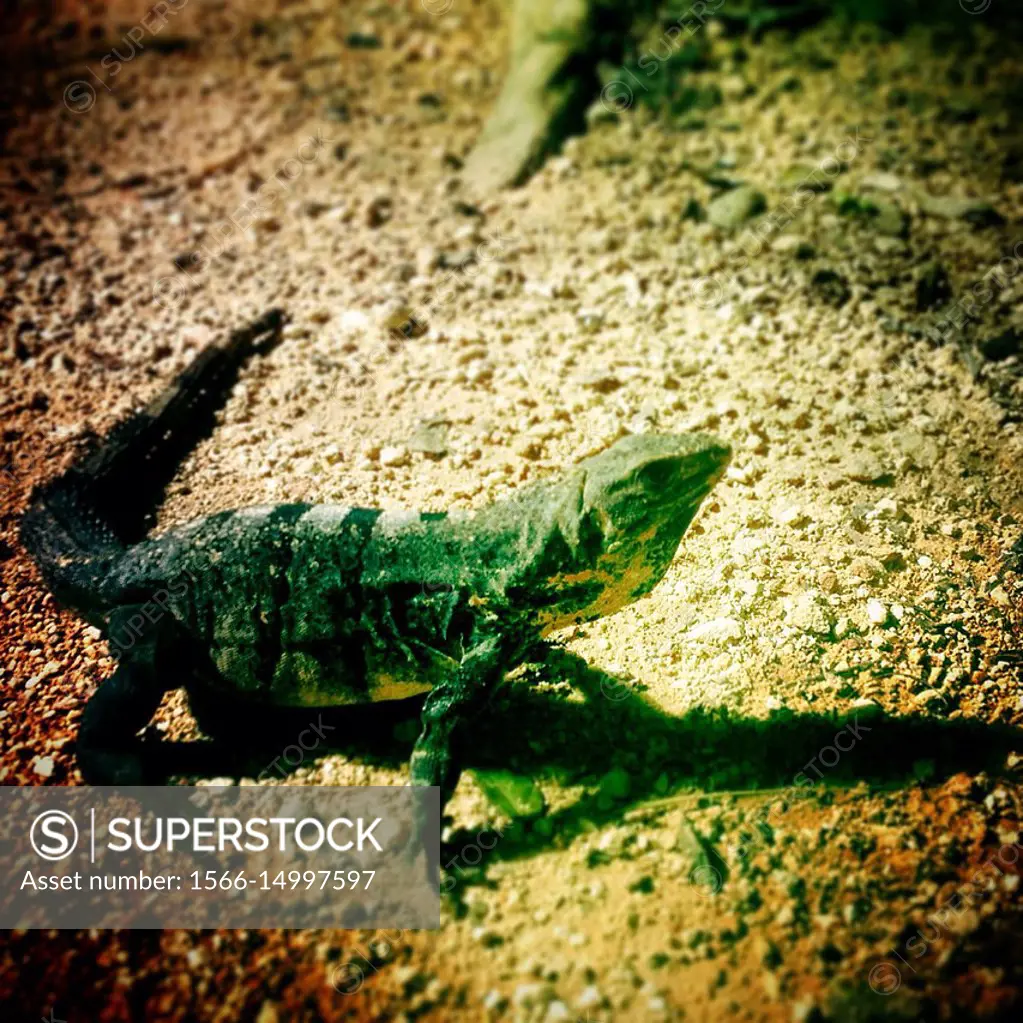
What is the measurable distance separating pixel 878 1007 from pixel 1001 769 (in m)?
1.03

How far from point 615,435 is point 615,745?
5.66 ft

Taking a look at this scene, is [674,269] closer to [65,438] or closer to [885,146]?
[885,146]

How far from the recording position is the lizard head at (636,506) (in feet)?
9.05

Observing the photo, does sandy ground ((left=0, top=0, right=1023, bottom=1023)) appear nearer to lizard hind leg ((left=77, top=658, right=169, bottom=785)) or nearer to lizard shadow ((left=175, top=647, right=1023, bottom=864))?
lizard shadow ((left=175, top=647, right=1023, bottom=864))

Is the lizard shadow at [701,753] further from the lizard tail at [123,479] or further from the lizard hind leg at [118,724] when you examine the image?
the lizard tail at [123,479]

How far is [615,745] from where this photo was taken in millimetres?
3109

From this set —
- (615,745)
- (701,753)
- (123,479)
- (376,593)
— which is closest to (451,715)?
(376,593)

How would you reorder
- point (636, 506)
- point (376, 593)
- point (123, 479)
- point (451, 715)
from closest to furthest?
point (636, 506) < point (451, 715) < point (376, 593) < point (123, 479)

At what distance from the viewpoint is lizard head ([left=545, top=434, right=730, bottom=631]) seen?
2.76m

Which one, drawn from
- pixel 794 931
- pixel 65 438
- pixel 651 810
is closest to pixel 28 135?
pixel 65 438

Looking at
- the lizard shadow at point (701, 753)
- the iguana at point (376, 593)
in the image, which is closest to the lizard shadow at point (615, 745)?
the lizard shadow at point (701, 753)

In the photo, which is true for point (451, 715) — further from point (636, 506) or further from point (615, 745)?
point (636, 506)

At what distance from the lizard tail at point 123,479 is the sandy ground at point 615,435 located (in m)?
0.18

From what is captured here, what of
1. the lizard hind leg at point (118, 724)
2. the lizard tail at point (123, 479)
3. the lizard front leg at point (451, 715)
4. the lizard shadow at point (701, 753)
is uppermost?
the lizard tail at point (123, 479)
